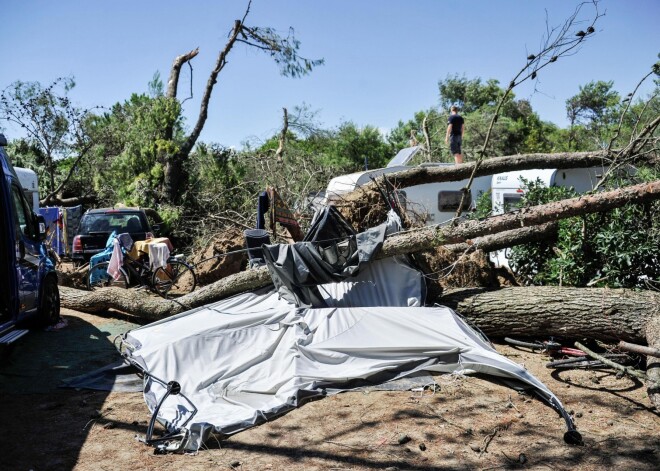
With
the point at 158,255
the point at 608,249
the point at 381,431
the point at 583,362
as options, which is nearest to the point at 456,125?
the point at 608,249

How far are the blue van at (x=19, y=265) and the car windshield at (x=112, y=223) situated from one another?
5.14m

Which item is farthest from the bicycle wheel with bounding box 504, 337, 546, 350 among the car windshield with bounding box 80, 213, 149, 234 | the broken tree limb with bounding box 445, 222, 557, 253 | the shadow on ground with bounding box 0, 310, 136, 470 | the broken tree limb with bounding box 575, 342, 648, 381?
the car windshield with bounding box 80, 213, 149, 234

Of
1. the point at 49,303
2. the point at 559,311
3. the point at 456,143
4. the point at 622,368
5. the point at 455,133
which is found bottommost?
the point at 622,368

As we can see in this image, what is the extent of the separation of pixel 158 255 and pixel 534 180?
7.16m

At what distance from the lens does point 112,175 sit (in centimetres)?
1870

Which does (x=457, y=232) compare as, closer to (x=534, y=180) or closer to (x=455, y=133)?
(x=534, y=180)

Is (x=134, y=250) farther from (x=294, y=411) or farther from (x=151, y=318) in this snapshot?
(x=294, y=411)

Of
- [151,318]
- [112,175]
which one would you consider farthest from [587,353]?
[112,175]

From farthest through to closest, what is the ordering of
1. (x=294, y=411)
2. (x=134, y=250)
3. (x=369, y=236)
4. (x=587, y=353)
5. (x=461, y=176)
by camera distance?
(x=134, y=250)
(x=461, y=176)
(x=369, y=236)
(x=587, y=353)
(x=294, y=411)

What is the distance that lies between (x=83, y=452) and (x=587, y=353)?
485 cm

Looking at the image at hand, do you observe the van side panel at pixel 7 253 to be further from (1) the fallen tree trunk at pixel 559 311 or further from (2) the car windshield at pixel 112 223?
(2) the car windshield at pixel 112 223

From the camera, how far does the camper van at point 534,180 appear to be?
9.76 metres

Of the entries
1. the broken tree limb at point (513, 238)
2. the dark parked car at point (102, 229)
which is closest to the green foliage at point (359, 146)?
the dark parked car at point (102, 229)

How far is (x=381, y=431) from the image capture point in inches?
181
